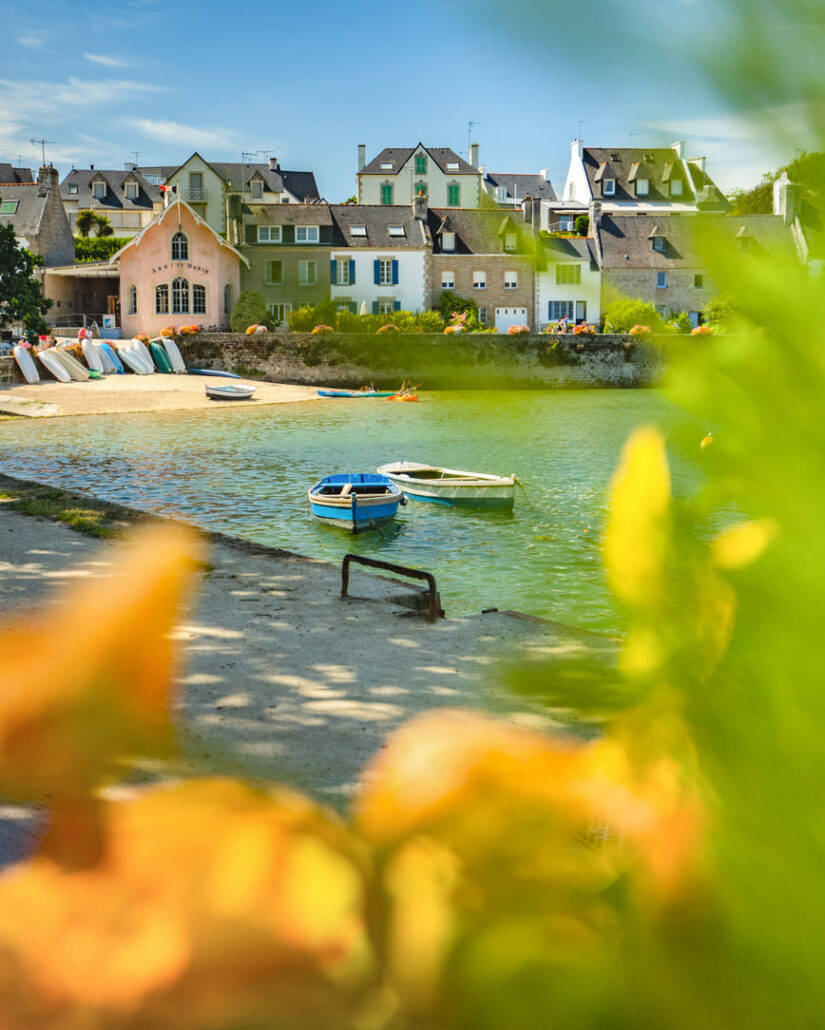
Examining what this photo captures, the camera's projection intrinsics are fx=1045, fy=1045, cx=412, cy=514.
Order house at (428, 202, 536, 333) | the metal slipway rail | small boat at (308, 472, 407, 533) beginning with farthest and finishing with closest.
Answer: house at (428, 202, 536, 333) → small boat at (308, 472, 407, 533) → the metal slipway rail

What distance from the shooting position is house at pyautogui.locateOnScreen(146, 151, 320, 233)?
63562mm

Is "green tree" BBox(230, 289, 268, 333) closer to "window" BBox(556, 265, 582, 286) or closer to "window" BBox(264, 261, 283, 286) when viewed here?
"window" BBox(264, 261, 283, 286)

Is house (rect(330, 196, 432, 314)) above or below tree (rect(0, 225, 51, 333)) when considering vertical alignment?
above

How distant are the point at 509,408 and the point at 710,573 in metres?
0.31

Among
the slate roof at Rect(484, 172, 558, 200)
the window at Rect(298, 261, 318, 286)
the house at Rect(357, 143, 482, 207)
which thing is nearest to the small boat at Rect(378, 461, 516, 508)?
the slate roof at Rect(484, 172, 558, 200)

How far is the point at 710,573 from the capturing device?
62 centimetres

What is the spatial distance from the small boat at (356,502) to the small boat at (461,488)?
1198 millimetres

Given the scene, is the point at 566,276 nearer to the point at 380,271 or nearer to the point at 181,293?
the point at 181,293

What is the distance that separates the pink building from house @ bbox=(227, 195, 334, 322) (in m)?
3.42

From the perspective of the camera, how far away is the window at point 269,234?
58344 mm

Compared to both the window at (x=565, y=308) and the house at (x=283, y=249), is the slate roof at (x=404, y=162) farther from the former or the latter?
the window at (x=565, y=308)

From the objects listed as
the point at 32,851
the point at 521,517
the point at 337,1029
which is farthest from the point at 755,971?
the point at 521,517

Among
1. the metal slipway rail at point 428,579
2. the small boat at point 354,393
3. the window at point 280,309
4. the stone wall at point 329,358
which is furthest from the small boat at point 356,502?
the window at point 280,309

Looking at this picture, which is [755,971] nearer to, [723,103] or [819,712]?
[819,712]
